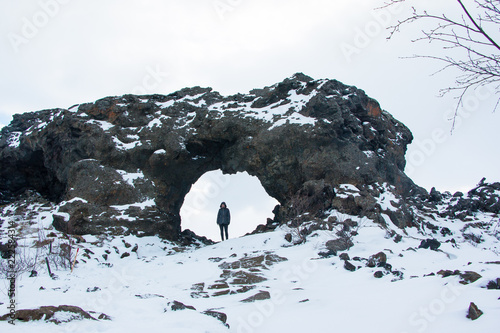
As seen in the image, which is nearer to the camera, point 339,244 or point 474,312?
point 474,312

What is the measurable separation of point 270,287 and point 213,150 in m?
9.62

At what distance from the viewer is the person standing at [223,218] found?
14359mm

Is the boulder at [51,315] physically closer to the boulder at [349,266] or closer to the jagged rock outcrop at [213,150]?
the boulder at [349,266]

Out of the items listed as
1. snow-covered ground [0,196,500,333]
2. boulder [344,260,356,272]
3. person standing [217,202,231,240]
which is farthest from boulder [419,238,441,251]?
person standing [217,202,231,240]

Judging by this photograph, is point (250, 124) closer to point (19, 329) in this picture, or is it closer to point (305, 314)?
point (305, 314)

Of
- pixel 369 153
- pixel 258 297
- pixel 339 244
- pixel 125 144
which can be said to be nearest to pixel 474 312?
pixel 258 297

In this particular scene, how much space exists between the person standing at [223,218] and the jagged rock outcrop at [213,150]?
1667 mm

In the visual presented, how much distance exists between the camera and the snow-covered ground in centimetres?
385

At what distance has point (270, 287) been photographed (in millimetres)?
6512

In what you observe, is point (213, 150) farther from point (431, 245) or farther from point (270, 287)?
point (270, 287)

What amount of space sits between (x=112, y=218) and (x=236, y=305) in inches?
349

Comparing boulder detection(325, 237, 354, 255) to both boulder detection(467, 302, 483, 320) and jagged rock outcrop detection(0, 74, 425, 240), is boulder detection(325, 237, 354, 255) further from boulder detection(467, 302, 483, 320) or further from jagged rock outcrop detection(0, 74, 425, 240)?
boulder detection(467, 302, 483, 320)

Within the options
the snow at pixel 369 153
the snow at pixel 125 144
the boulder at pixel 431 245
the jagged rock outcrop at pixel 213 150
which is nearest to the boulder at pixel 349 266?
the boulder at pixel 431 245

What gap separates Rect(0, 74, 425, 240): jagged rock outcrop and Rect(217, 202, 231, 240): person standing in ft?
5.47
